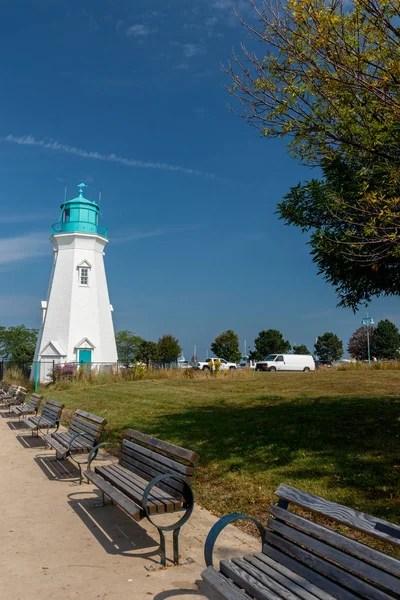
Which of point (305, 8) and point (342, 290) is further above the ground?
point (305, 8)

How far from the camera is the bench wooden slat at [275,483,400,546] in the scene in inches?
97.1

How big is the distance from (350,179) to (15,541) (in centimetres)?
792

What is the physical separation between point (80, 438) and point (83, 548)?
10.5 ft

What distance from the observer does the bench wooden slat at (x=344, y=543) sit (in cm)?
236

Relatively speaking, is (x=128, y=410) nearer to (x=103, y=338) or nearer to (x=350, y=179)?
(x=350, y=179)

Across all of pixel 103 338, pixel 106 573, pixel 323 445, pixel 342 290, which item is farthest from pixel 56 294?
pixel 106 573

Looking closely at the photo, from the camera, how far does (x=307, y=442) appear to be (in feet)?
26.6

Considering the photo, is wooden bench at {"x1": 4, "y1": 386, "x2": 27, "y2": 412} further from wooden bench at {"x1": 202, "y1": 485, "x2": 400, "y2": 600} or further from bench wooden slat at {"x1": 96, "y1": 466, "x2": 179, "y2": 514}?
wooden bench at {"x1": 202, "y1": 485, "x2": 400, "y2": 600}

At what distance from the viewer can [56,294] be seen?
104ft

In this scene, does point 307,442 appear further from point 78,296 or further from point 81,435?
point 78,296

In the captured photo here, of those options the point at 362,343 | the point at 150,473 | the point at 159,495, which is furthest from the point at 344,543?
the point at 362,343

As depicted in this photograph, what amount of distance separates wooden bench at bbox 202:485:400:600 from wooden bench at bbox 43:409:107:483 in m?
4.00

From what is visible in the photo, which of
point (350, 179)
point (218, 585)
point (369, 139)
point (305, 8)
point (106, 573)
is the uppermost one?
point (305, 8)

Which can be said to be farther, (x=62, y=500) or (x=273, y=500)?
(x=62, y=500)
